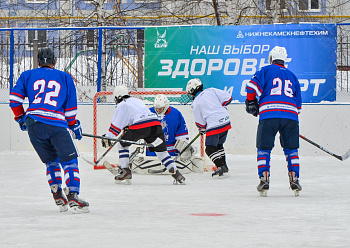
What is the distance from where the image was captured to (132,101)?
8156mm

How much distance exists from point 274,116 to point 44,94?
7.19 feet

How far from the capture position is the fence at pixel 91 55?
37.4ft

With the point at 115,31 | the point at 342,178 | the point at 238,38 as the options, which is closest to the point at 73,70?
the point at 115,31

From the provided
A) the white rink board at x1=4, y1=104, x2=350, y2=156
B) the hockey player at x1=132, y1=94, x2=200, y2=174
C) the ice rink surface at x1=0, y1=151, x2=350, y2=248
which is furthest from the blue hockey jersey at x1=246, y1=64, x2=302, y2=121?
the white rink board at x1=4, y1=104, x2=350, y2=156

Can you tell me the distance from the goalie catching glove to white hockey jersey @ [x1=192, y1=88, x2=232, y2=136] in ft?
0.95

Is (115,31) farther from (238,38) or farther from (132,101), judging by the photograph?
(132,101)

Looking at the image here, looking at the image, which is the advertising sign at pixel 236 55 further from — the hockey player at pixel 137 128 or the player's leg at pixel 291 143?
the player's leg at pixel 291 143

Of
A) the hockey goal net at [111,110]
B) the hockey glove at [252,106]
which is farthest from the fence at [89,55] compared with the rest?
the hockey glove at [252,106]

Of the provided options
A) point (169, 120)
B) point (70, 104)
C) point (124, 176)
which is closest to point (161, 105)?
point (169, 120)

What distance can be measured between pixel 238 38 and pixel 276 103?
449 centimetres

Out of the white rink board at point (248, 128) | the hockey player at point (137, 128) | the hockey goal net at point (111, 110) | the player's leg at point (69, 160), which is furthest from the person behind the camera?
the hockey goal net at point (111, 110)

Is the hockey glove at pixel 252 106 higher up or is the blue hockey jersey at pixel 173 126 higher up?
the hockey glove at pixel 252 106

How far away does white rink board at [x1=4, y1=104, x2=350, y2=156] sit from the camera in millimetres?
10719

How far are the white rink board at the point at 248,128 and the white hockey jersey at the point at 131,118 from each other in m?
3.06
